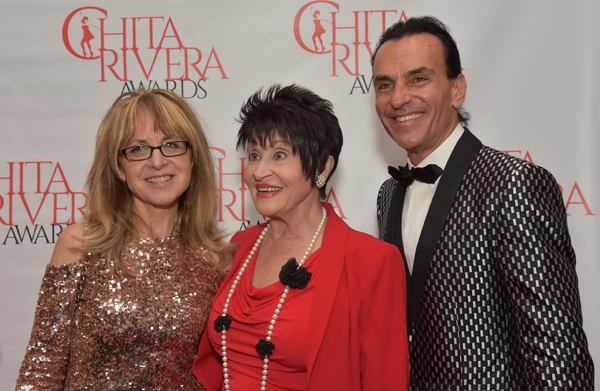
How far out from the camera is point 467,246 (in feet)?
5.43

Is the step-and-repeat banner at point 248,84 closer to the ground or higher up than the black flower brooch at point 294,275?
higher up

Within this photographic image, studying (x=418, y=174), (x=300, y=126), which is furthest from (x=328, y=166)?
(x=418, y=174)

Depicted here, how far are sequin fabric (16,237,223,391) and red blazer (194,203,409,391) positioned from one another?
46 cm

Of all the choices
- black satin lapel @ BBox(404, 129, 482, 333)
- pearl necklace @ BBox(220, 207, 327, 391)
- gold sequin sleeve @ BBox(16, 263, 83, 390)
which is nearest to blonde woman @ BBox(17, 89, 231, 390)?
gold sequin sleeve @ BBox(16, 263, 83, 390)

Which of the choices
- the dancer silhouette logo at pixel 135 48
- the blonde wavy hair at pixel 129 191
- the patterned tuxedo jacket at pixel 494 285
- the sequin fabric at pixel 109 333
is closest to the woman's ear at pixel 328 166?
the patterned tuxedo jacket at pixel 494 285

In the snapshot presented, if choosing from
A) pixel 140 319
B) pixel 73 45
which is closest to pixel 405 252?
pixel 140 319

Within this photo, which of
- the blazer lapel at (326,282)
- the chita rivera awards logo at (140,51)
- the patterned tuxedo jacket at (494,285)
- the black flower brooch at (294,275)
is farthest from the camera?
the chita rivera awards logo at (140,51)

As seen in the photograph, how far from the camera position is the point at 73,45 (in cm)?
284

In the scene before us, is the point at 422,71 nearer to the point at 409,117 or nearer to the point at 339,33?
the point at 409,117

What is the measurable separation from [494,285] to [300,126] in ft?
2.41

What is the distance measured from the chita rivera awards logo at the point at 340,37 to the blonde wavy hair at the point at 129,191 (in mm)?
940

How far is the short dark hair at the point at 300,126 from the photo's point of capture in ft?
5.92

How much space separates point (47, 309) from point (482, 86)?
2025 mm

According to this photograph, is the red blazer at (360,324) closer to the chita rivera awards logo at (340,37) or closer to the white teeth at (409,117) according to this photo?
the white teeth at (409,117)
